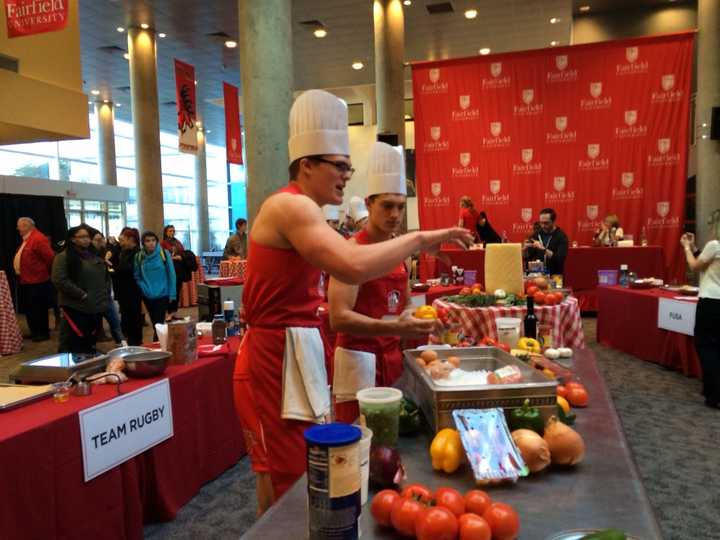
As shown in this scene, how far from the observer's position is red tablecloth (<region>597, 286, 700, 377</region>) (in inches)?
220

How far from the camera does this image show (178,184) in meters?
25.8

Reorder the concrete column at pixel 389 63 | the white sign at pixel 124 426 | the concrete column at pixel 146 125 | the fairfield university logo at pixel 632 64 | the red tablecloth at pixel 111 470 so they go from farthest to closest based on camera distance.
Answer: the concrete column at pixel 146 125, the concrete column at pixel 389 63, the fairfield university logo at pixel 632 64, the white sign at pixel 124 426, the red tablecloth at pixel 111 470

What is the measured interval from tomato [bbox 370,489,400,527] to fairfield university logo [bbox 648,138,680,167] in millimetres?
10066

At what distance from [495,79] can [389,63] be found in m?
2.07

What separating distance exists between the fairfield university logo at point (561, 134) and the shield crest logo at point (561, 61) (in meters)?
0.86

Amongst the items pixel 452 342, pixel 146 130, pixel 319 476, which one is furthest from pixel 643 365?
pixel 146 130

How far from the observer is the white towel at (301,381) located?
1.75m

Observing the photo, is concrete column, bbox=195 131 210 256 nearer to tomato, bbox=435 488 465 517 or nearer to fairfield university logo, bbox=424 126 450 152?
fairfield university logo, bbox=424 126 450 152

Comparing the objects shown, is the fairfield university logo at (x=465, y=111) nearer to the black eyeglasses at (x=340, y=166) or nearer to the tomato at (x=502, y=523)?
the black eyeglasses at (x=340, y=166)

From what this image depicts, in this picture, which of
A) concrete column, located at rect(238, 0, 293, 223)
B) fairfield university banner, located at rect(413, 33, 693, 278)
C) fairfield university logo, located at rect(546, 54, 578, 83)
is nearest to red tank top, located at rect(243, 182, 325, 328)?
concrete column, located at rect(238, 0, 293, 223)

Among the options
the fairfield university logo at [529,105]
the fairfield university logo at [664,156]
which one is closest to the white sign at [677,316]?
the fairfield university logo at [664,156]

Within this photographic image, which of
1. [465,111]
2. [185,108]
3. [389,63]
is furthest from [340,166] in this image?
[185,108]

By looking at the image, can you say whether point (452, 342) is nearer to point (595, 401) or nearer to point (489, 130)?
point (595, 401)

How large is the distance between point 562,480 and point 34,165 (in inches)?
821
